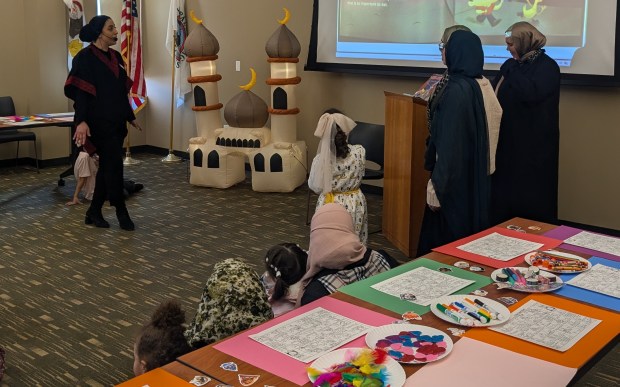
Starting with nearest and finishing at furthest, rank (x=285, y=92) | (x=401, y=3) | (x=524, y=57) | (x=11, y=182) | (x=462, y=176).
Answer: (x=462, y=176) < (x=524, y=57) < (x=401, y=3) < (x=285, y=92) < (x=11, y=182)

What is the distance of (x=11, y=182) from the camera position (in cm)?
737

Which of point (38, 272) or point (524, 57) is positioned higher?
point (524, 57)

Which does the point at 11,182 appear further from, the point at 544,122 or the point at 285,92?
the point at 544,122

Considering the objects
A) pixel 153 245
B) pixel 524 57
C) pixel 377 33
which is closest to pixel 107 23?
pixel 153 245

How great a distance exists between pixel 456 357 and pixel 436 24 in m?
4.77

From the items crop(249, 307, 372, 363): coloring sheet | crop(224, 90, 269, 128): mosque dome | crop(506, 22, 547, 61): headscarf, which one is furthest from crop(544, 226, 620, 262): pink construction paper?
crop(224, 90, 269, 128): mosque dome

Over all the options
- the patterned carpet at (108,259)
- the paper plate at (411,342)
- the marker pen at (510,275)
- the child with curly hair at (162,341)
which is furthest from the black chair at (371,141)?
the paper plate at (411,342)

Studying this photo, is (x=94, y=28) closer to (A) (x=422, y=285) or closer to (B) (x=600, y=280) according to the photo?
(A) (x=422, y=285)

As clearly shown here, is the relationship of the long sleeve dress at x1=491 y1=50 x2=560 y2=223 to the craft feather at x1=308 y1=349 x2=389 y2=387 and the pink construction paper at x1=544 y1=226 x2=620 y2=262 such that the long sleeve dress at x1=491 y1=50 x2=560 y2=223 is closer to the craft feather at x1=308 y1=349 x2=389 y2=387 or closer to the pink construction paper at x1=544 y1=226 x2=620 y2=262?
the pink construction paper at x1=544 y1=226 x2=620 y2=262

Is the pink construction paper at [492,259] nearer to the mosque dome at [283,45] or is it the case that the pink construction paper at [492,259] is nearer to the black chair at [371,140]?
the black chair at [371,140]

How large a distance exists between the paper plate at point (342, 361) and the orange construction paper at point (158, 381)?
1.00 ft

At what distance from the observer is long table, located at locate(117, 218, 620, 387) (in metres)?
1.66

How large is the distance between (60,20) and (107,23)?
3437mm

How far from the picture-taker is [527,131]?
14.7 feet
